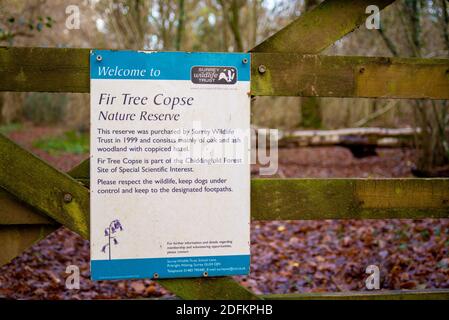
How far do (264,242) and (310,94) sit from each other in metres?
3.91

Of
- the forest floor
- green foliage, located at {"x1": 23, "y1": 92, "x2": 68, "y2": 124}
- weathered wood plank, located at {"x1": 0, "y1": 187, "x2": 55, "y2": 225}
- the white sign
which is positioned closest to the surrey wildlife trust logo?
the white sign

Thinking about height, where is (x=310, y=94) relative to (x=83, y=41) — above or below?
below

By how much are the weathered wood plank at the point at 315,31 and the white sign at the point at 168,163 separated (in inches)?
9.0

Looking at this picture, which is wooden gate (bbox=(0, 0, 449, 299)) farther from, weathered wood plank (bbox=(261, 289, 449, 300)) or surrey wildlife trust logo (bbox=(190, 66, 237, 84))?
surrey wildlife trust logo (bbox=(190, 66, 237, 84))

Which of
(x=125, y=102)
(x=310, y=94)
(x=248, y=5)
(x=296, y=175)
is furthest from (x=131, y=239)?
(x=248, y=5)

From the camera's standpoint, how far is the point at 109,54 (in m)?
2.36

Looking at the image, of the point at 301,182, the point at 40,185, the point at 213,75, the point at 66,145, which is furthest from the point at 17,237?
the point at 66,145

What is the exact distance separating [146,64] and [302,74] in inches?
34.1

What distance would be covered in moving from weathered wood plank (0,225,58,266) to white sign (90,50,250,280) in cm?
34

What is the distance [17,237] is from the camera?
2473mm

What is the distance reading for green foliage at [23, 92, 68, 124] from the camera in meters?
25.5

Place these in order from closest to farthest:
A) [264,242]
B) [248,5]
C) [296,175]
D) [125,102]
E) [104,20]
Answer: [125,102]
[264,242]
[296,175]
[104,20]
[248,5]

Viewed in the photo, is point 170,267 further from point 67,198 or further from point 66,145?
point 66,145
